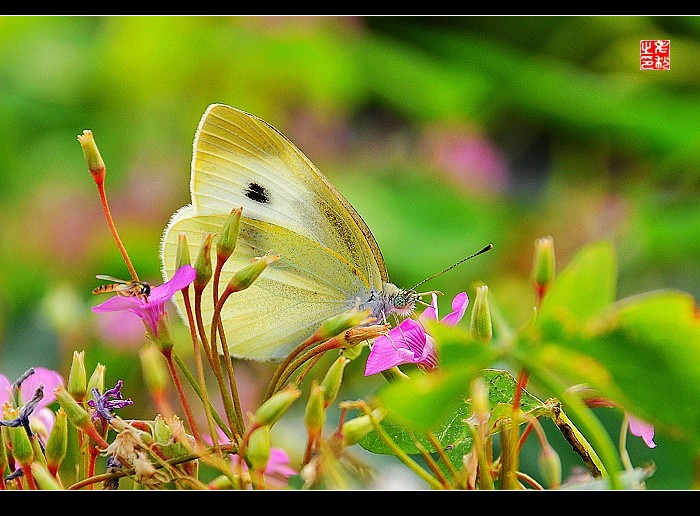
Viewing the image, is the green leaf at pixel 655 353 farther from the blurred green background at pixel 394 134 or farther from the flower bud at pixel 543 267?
the blurred green background at pixel 394 134

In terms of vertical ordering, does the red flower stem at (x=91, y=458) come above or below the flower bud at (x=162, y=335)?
below

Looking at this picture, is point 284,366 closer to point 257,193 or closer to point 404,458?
point 404,458

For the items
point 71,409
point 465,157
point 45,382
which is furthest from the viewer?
point 465,157

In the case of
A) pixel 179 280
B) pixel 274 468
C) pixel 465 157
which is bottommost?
pixel 274 468

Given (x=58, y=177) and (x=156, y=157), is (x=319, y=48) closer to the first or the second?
(x=156, y=157)

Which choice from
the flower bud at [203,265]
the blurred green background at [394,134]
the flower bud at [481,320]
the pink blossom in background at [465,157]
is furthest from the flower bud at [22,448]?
the pink blossom in background at [465,157]

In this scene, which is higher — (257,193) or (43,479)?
(257,193)

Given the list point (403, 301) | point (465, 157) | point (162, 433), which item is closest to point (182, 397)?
point (162, 433)
